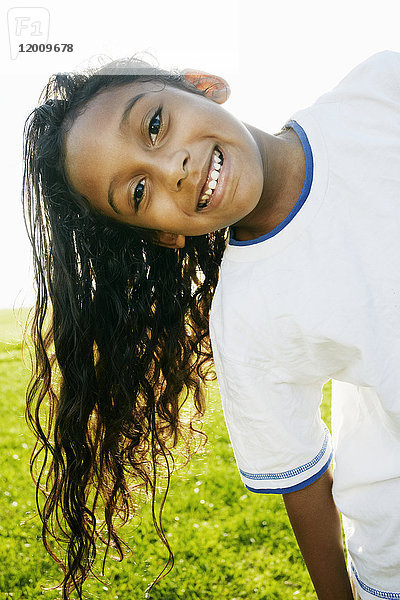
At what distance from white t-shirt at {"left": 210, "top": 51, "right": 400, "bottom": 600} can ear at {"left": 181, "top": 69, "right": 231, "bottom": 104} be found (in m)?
0.27

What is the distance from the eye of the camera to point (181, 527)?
9.14 ft

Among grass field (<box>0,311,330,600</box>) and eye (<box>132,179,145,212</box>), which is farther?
grass field (<box>0,311,330,600</box>)

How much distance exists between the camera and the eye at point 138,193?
1790mm

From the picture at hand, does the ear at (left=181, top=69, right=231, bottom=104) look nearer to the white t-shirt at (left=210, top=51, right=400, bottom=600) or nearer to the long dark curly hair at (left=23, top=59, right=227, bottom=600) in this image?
the long dark curly hair at (left=23, top=59, right=227, bottom=600)

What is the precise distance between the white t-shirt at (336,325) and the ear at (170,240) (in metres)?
0.21

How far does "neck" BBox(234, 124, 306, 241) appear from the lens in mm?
1826

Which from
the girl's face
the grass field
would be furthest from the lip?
A: the grass field

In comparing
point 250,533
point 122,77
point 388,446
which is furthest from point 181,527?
point 122,77

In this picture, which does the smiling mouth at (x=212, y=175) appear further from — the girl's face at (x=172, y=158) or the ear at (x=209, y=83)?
the ear at (x=209, y=83)

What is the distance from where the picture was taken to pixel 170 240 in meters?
2.04

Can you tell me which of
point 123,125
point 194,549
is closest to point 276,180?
point 123,125

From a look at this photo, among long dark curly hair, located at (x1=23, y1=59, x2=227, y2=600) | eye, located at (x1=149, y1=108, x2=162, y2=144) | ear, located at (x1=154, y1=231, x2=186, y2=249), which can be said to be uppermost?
eye, located at (x1=149, y1=108, x2=162, y2=144)

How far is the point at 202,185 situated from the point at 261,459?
767 millimetres

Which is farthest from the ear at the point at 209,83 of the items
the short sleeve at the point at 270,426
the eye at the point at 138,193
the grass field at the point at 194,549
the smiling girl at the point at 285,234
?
the grass field at the point at 194,549
